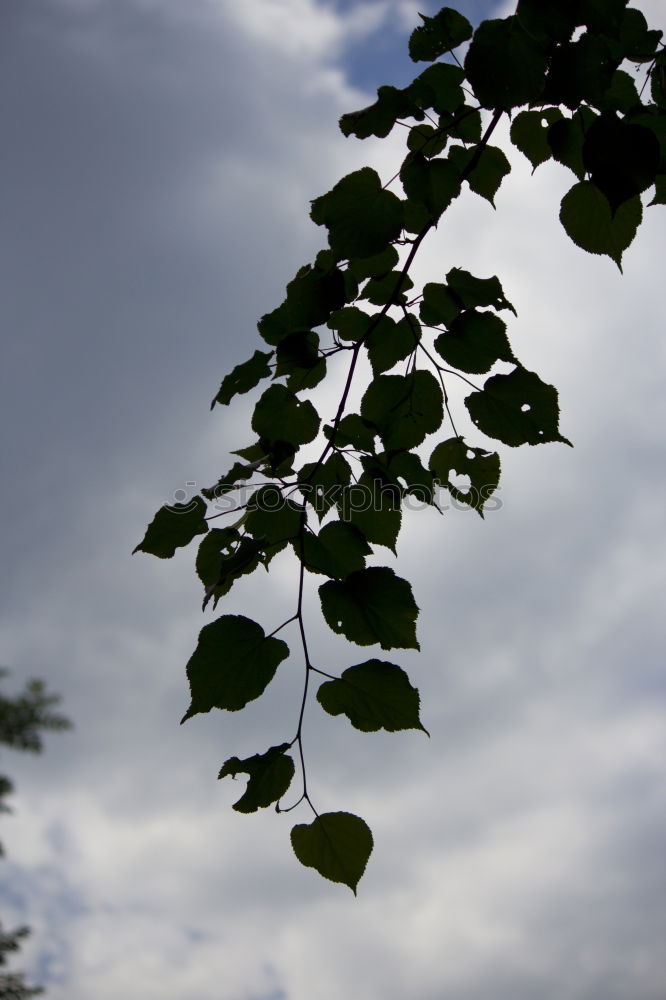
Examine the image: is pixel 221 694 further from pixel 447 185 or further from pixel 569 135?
pixel 569 135

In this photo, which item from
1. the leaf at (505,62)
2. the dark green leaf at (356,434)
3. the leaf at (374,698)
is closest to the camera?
the leaf at (505,62)

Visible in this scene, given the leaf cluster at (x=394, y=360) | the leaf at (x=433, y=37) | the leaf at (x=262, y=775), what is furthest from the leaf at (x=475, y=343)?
the leaf at (x=262, y=775)

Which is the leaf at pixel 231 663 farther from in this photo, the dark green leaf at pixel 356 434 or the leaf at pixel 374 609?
the dark green leaf at pixel 356 434

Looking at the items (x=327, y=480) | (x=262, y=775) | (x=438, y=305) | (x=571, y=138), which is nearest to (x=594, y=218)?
(x=571, y=138)

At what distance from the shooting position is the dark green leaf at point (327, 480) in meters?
1.38

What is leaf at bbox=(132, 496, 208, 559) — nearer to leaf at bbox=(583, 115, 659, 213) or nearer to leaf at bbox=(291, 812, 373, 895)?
leaf at bbox=(291, 812, 373, 895)

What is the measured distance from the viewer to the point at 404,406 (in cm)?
141

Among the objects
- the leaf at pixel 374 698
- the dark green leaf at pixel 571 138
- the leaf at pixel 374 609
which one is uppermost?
the dark green leaf at pixel 571 138

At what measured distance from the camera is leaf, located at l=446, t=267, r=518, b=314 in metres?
1.32

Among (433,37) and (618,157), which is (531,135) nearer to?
(433,37)

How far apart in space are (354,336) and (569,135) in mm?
502

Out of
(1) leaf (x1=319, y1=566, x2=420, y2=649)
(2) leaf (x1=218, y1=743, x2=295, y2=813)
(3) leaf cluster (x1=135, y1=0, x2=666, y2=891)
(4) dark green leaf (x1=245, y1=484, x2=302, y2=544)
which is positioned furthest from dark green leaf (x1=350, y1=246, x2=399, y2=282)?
(2) leaf (x1=218, y1=743, x2=295, y2=813)

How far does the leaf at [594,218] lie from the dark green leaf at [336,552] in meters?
0.61

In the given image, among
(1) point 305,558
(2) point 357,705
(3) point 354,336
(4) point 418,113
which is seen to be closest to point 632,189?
(4) point 418,113
